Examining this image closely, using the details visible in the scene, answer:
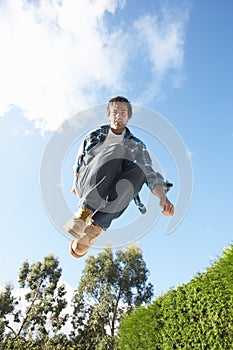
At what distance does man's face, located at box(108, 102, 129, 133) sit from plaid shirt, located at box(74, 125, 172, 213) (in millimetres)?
92

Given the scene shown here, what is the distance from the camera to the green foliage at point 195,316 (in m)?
5.50

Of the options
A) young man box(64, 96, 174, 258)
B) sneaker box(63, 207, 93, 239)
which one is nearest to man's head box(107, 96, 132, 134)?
young man box(64, 96, 174, 258)

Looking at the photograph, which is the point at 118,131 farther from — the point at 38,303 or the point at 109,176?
the point at 38,303

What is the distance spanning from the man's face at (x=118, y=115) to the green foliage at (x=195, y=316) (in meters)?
3.57

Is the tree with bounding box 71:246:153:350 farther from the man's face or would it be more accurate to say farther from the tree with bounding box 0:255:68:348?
the man's face

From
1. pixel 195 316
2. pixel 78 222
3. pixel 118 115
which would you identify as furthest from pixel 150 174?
pixel 195 316

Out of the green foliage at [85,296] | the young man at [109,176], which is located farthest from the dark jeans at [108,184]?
the green foliage at [85,296]

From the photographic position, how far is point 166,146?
2725mm

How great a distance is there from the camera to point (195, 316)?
6.07m

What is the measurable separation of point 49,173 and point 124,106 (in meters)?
0.71

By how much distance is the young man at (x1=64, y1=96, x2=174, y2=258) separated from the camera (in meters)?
2.57

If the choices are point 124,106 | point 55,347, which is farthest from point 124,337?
point 55,347

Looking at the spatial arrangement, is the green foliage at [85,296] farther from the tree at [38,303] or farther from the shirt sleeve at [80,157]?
A: the shirt sleeve at [80,157]

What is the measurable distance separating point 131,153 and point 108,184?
11.4 inches
